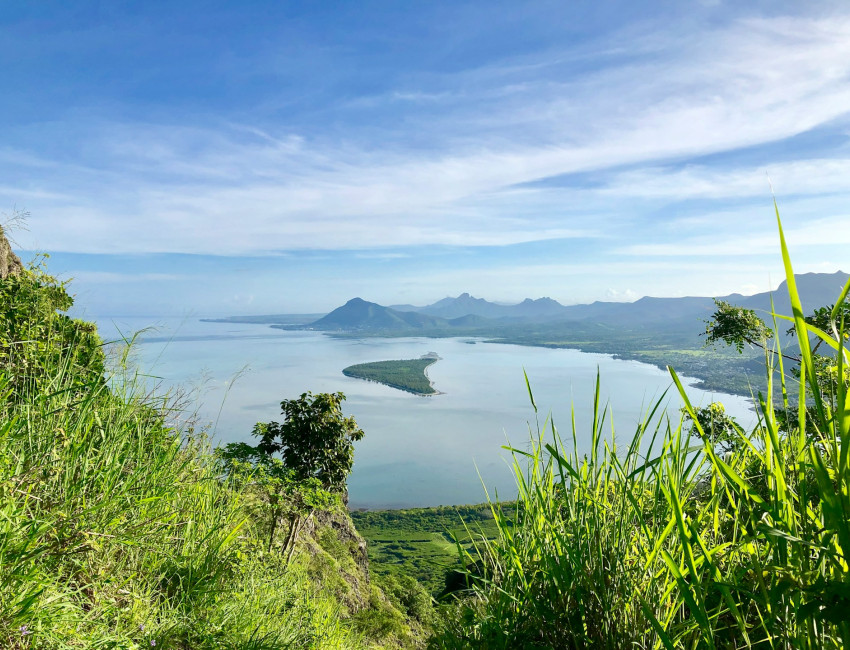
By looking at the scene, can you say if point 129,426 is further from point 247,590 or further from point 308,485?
point 308,485

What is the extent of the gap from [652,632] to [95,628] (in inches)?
56.5

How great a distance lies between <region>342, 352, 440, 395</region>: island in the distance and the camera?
91.4m

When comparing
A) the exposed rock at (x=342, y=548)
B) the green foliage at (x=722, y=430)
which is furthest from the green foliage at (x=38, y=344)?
the exposed rock at (x=342, y=548)

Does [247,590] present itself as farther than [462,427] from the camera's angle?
No

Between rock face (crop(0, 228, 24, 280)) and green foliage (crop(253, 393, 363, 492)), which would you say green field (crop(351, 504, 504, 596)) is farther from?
rock face (crop(0, 228, 24, 280))

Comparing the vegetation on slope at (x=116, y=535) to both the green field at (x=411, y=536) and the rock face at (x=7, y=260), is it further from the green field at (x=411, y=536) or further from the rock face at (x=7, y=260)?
the green field at (x=411, y=536)

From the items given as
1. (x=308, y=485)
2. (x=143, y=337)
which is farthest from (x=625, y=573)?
(x=308, y=485)

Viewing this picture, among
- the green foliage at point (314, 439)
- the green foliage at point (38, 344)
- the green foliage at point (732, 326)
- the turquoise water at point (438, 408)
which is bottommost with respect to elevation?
the turquoise water at point (438, 408)

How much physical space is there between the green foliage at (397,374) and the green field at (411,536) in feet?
140

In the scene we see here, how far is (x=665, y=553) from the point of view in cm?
74

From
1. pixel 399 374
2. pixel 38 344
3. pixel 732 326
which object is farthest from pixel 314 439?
pixel 399 374

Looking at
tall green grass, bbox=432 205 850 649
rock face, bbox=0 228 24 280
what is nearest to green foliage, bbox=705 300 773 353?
tall green grass, bbox=432 205 850 649

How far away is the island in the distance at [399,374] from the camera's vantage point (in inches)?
3597

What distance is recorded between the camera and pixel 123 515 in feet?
5.06
